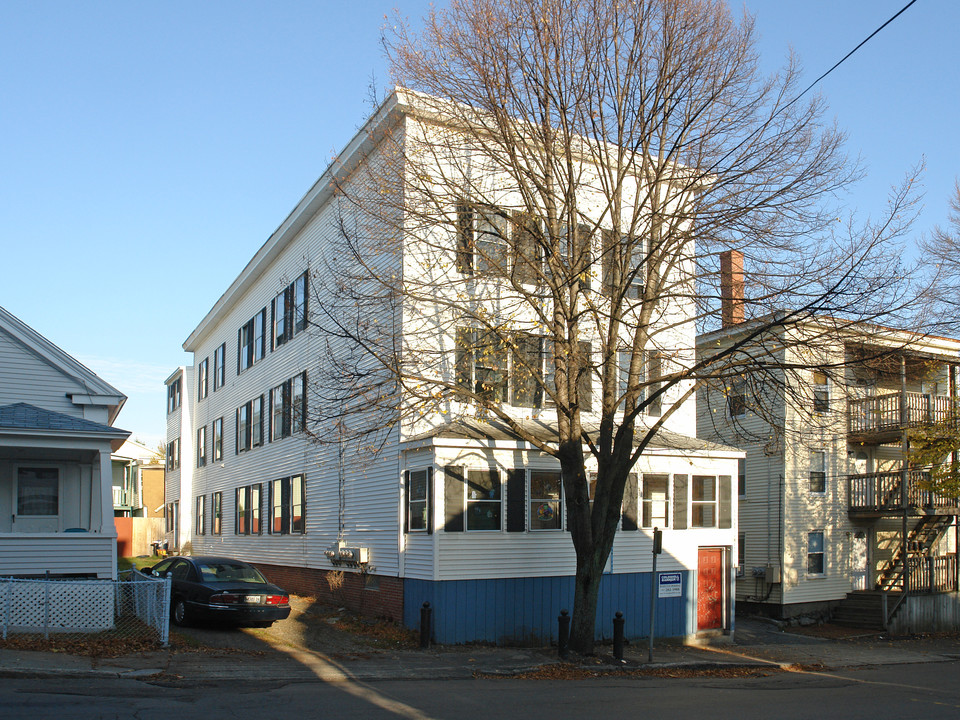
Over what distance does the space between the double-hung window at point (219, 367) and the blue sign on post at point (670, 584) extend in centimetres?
2157

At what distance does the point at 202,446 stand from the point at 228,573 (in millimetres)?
21190

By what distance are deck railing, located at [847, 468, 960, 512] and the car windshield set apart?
19567 mm

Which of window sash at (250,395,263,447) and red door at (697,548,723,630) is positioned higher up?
window sash at (250,395,263,447)

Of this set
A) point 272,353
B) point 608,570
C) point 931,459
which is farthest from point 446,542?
point 931,459

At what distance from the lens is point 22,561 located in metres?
17.8

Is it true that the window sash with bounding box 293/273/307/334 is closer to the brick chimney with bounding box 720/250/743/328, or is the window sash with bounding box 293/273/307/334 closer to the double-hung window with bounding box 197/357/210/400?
the brick chimney with bounding box 720/250/743/328

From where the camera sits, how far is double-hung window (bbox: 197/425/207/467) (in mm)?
38375

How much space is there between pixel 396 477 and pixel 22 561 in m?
7.72

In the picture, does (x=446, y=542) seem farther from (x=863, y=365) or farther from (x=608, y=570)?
(x=863, y=365)

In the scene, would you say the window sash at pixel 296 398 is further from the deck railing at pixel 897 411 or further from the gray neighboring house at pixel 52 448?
the deck railing at pixel 897 411

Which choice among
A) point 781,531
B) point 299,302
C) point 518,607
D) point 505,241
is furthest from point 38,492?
point 781,531

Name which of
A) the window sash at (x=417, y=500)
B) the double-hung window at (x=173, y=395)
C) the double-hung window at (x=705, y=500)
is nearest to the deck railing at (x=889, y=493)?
the double-hung window at (x=705, y=500)

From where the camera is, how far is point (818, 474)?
95.1 feet

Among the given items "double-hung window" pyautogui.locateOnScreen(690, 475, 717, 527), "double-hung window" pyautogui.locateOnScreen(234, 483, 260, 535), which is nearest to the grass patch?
"double-hung window" pyautogui.locateOnScreen(690, 475, 717, 527)
